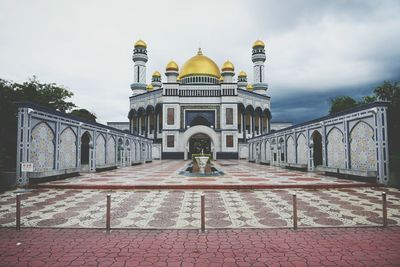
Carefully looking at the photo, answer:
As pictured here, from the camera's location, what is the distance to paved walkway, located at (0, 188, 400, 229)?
5320mm

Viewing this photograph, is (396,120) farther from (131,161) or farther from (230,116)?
(230,116)

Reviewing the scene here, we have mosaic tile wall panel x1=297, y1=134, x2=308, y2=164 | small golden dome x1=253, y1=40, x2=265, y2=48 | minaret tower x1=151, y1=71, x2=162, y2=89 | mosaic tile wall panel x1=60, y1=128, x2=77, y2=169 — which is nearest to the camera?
mosaic tile wall panel x1=60, y1=128, x2=77, y2=169

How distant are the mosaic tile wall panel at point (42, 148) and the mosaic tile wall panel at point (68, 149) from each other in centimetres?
85

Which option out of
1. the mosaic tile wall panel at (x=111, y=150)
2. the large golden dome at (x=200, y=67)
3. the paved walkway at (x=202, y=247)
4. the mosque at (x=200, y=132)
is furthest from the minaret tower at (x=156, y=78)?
the paved walkway at (x=202, y=247)

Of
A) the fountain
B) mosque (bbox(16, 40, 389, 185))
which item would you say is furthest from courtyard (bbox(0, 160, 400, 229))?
the fountain

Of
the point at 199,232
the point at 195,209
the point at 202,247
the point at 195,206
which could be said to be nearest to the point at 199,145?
the point at 195,206

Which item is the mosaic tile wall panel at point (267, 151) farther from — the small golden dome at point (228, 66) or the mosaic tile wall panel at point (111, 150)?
the small golden dome at point (228, 66)

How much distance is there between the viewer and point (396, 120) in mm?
14203

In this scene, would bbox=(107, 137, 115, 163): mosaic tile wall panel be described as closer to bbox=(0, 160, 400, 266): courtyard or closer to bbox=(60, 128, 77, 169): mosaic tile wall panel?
bbox=(60, 128, 77, 169): mosaic tile wall panel

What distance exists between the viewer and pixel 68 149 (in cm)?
1395

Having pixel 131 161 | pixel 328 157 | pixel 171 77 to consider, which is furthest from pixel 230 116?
pixel 328 157

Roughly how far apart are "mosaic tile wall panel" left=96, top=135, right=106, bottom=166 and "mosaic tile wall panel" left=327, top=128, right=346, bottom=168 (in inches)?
587

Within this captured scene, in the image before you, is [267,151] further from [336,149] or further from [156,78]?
[156,78]

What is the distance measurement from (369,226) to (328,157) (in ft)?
35.3
